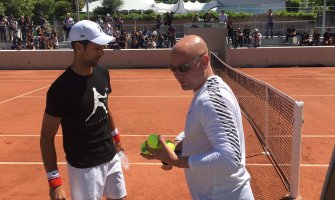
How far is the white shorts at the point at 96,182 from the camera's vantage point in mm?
4020

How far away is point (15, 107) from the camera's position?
1453 cm

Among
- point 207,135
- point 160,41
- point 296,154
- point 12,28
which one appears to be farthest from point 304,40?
point 207,135

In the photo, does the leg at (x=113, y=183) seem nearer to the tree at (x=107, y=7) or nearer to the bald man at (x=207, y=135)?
the bald man at (x=207, y=135)

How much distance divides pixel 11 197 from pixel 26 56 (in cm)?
2148

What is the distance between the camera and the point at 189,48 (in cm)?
256

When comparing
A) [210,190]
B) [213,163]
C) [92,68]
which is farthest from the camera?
[92,68]

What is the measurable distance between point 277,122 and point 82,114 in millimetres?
6453

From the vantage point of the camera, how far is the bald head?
8.38 ft

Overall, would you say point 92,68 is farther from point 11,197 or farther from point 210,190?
point 11,197

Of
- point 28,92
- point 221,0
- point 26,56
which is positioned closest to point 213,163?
point 28,92

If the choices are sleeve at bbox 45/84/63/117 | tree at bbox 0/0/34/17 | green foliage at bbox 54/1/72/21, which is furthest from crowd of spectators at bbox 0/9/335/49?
green foliage at bbox 54/1/72/21

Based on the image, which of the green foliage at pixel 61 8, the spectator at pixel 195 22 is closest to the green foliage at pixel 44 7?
the green foliage at pixel 61 8

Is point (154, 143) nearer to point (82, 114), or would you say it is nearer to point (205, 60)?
point (205, 60)

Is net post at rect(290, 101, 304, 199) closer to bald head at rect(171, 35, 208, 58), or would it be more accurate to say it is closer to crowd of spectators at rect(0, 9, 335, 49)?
bald head at rect(171, 35, 208, 58)
